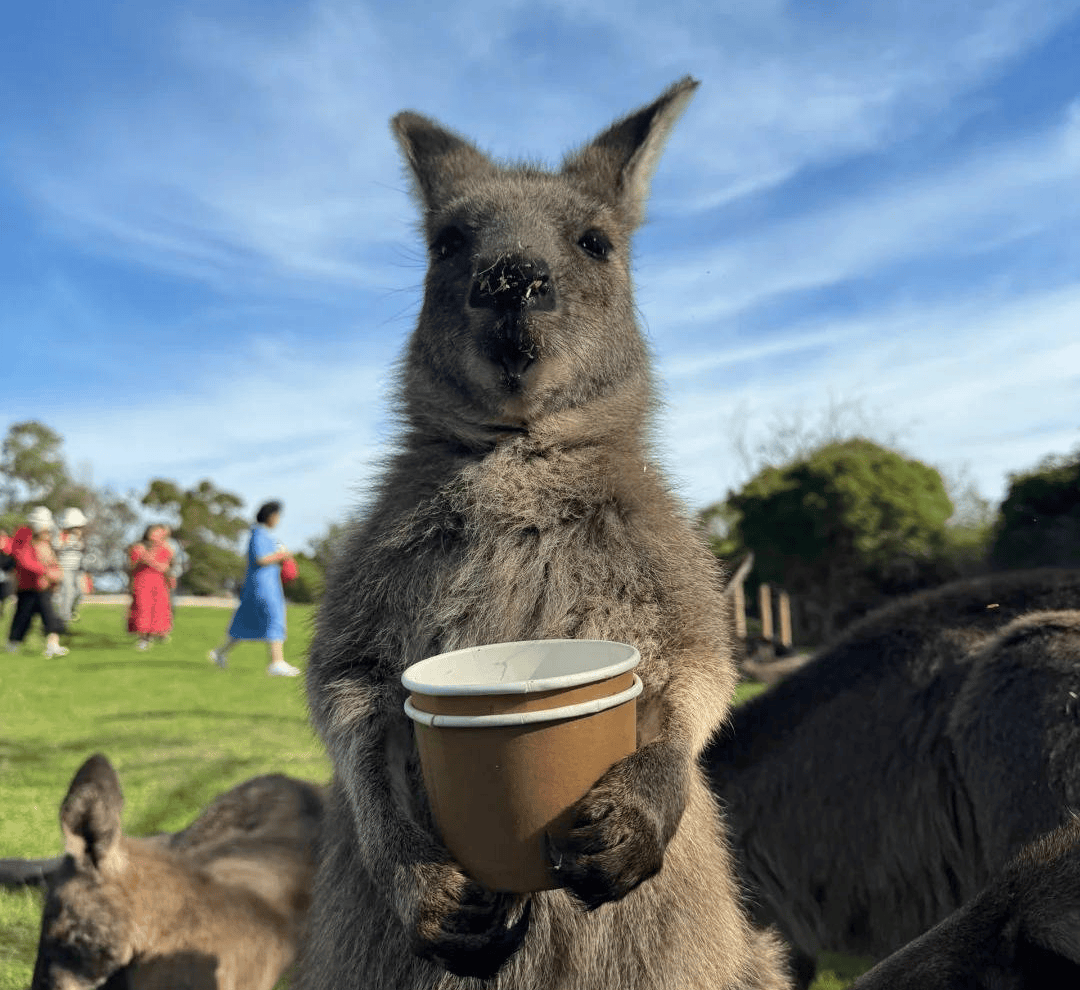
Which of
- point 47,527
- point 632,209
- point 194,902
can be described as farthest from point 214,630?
point 632,209

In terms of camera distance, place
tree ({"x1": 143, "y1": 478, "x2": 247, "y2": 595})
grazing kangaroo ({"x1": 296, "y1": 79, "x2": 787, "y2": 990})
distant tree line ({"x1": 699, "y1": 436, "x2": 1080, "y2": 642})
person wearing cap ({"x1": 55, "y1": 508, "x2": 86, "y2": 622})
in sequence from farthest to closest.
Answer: tree ({"x1": 143, "y1": 478, "x2": 247, "y2": 595}), distant tree line ({"x1": 699, "y1": 436, "x2": 1080, "y2": 642}), person wearing cap ({"x1": 55, "y1": 508, "x2": 86, "y2": 622}), grazing kangaroo ({"x1": 296, "y1": 79, "x2": 787, "y2": 990})

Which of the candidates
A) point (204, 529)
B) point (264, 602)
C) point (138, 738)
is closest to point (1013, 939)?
point (138, 738)

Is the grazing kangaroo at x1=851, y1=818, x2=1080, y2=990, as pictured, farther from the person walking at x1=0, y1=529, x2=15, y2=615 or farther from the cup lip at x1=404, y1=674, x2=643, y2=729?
the person walking at x1=0, y1=529, x2=15, y2=615

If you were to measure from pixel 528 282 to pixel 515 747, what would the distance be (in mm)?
1305

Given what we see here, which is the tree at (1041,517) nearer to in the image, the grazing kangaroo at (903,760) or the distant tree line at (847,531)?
the distant tree line at (847,531)

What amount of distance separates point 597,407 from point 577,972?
1479 millimetres

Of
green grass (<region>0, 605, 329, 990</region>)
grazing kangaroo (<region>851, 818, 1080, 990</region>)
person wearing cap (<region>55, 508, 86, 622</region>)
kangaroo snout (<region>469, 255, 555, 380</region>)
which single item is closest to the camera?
grazing kangaroo (<region>851, 818, 1080, 990</region>)

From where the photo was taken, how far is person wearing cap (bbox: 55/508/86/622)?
16516mm

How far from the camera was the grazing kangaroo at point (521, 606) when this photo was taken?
2.21 meters

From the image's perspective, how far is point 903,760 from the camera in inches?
151

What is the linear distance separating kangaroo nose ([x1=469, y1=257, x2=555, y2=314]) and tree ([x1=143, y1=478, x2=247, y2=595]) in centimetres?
3714

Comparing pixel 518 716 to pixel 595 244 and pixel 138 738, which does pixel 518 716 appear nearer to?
pixel 595 244

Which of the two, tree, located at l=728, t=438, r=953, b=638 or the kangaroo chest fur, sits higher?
tree, located at l=728, t=438, r=953, b=638

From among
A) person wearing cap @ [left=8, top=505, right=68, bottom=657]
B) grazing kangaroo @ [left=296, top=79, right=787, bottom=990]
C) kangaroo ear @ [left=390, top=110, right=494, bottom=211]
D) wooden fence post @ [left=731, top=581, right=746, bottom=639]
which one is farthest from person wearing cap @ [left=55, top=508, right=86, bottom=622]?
grazing kangaroo @ [left=296, top=79, right=787, bottom=990]
